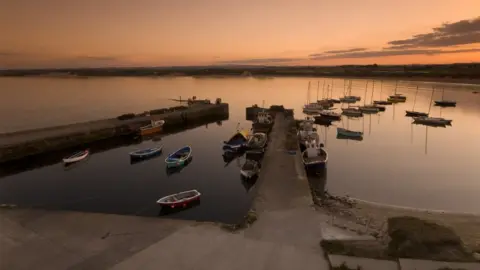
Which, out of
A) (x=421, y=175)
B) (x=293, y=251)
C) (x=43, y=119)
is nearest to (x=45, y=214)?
(x=293, y=251)

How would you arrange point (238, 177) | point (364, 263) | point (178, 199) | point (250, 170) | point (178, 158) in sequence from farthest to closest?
point (178, 158) → point (238, 177) → point (250, 170) → point (178, 199) → point (364, 263)

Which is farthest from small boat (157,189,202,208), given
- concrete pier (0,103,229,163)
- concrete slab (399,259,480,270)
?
concrete pier (0,103,229,163)

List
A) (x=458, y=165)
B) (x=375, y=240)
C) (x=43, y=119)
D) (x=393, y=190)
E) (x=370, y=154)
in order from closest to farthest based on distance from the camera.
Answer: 1. (x=375, y=240)
2. (x=393, y=190)
3. (x=458, y=165)
4. (x=370, y=154)
5. (x=43, y=119)

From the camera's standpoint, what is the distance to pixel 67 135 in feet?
135

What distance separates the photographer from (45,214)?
18.4 m

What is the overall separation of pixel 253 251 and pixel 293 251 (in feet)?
5.51

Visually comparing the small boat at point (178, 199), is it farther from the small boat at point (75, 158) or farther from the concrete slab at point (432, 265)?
the small boat at point (75, 158)

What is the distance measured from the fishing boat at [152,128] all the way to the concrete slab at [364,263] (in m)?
41.4

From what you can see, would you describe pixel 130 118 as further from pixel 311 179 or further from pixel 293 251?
pixel 293 251

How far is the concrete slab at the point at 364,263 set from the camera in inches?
→ 451

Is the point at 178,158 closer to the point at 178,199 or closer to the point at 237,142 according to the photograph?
the point at 237,142

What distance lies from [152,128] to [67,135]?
12.5 metres

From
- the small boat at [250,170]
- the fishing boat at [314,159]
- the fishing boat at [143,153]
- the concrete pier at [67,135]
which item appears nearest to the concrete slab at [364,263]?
the small boat at [250,170]

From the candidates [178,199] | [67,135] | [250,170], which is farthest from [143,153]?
[178,199]
